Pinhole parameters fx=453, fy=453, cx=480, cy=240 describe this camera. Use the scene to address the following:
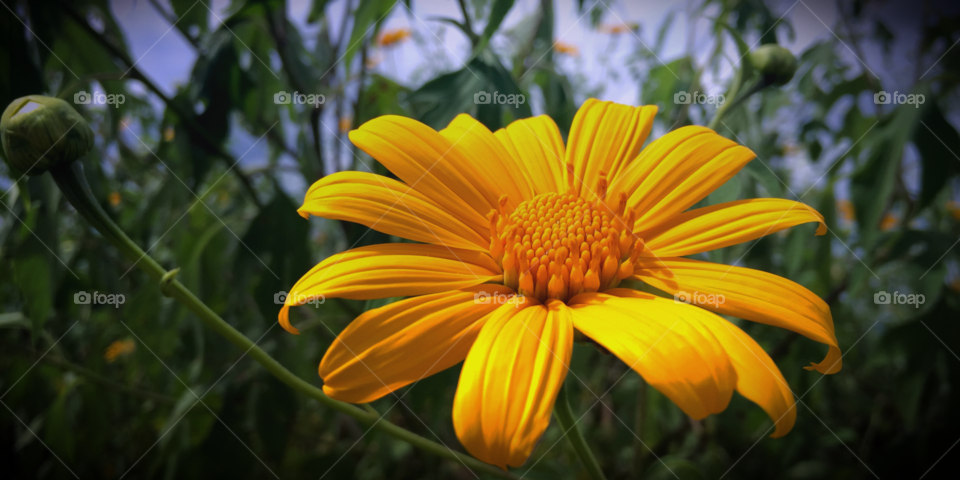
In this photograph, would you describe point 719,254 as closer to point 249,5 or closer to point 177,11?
point 249,5

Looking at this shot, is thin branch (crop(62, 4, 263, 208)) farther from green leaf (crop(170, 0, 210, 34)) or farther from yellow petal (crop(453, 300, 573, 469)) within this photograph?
yellow petal (crop(453, 300, 573, 469))

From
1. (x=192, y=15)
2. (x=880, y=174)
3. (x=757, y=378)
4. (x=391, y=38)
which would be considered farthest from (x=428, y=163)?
(x=391, y=38)

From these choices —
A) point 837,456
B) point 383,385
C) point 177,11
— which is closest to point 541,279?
point 383,385

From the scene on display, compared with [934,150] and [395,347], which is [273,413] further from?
[934,150]

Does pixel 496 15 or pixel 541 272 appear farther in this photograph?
pixel 496 15

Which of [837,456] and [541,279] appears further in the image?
[837,456]

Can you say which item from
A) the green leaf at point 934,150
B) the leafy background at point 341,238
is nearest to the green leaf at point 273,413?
the leafy background at point 341,238
